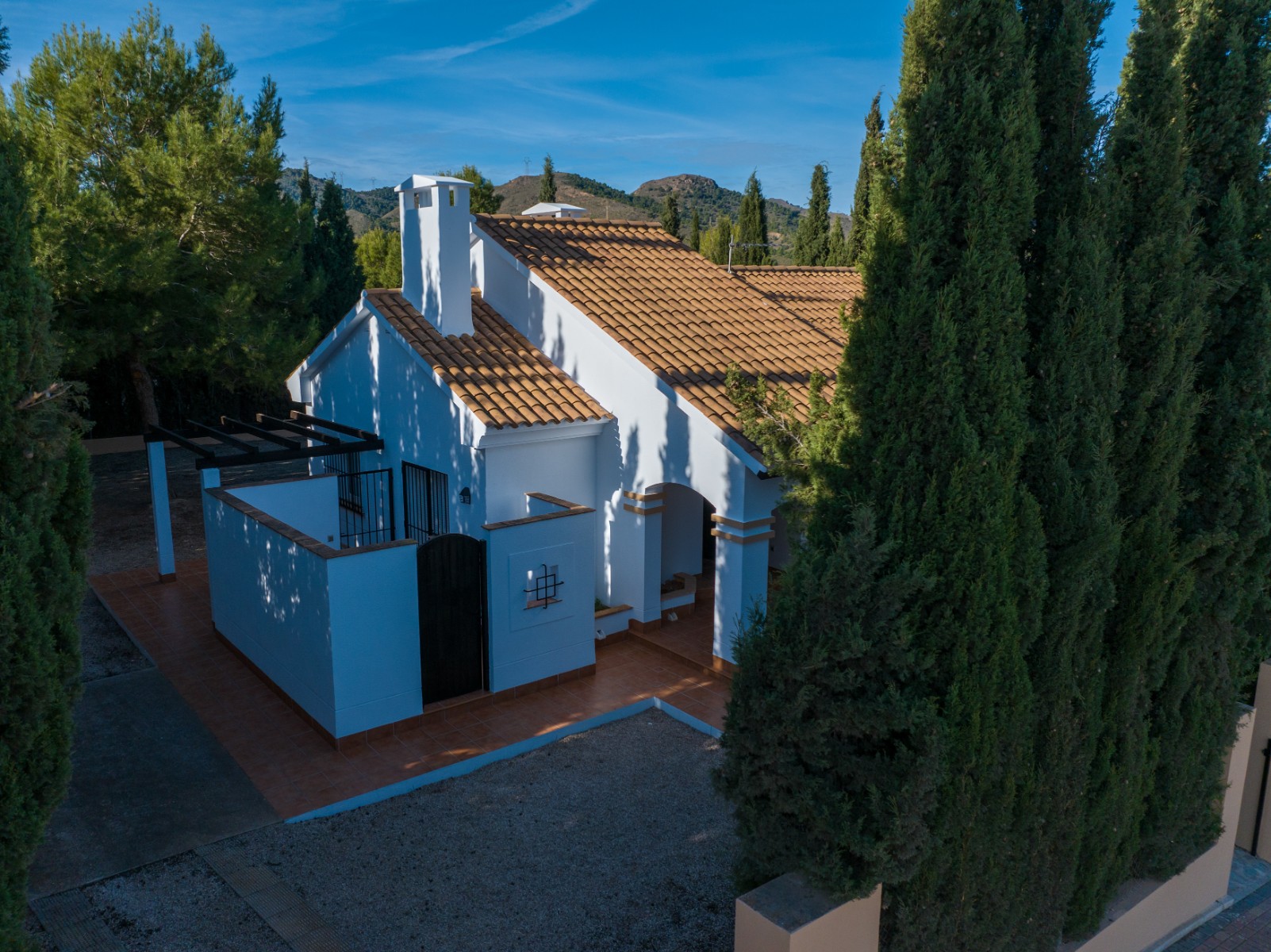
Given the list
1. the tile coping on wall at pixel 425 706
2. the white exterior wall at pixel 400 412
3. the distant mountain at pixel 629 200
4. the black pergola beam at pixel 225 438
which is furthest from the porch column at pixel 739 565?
the distant mountain at pixel 629 200

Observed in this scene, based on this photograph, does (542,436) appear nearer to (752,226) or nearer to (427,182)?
(427,182)

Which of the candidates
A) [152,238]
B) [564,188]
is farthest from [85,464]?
[564,188]

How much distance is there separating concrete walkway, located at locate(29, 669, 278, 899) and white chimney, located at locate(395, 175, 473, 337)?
6.51 metres

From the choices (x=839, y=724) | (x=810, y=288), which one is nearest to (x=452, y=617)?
(x=839, y=724)

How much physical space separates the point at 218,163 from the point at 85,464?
19771 millimetres

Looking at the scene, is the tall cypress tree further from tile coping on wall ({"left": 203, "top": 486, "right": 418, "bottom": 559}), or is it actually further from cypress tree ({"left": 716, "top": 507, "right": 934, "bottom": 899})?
tile coping on wall ({"left": 203, "top": 486, "right": 418, "bottom": 559})

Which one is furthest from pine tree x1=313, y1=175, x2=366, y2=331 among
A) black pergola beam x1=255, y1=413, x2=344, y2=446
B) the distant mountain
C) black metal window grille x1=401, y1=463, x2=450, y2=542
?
the distant mountain

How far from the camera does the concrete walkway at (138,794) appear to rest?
7441 millimetres

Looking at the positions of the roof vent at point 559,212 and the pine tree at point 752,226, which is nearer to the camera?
the roof vent at point 559,212

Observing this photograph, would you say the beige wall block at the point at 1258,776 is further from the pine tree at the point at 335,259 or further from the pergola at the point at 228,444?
the pine tree at the point at 335,259

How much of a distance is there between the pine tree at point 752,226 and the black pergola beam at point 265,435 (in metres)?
28.0

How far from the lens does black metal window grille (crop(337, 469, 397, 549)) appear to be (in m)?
14.5

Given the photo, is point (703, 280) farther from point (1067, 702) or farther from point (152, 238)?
point (152, 238)

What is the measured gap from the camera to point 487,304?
48.5 feet
